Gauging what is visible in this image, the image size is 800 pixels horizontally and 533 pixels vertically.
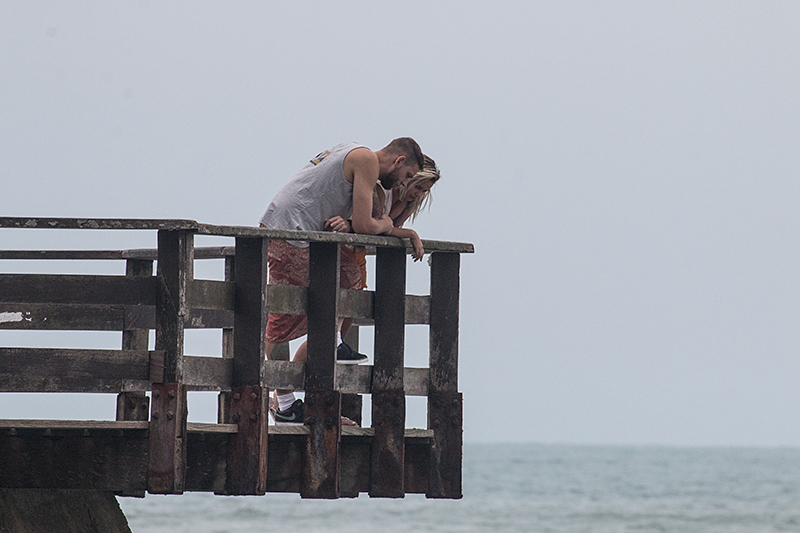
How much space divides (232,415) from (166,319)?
0.63m

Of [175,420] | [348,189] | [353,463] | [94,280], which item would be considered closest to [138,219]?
[94,280]

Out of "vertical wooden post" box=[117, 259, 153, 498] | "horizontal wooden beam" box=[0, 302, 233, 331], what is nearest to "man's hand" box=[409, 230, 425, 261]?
"horizontal wooden beam" box=[0, 302, 233, 331]

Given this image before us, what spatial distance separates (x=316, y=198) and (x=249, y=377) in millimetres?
1231

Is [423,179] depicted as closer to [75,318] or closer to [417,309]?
[417,309]

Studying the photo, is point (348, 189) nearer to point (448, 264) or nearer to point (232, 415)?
point (448, 264)

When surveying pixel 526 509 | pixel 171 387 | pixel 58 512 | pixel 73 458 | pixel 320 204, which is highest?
pixel 320 204

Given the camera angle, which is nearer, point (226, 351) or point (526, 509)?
point (226, 351)

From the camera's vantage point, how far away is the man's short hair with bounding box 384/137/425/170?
6352 millimetres

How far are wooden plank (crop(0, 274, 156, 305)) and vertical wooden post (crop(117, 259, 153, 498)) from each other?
1.95 meters

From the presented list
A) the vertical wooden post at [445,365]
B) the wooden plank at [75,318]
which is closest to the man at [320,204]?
the vertical wooden post at [445,365]

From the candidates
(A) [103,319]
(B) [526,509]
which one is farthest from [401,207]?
(B) [526,509]

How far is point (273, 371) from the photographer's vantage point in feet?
19.0

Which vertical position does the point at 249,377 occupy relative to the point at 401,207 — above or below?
below

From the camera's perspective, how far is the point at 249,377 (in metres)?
5.59
